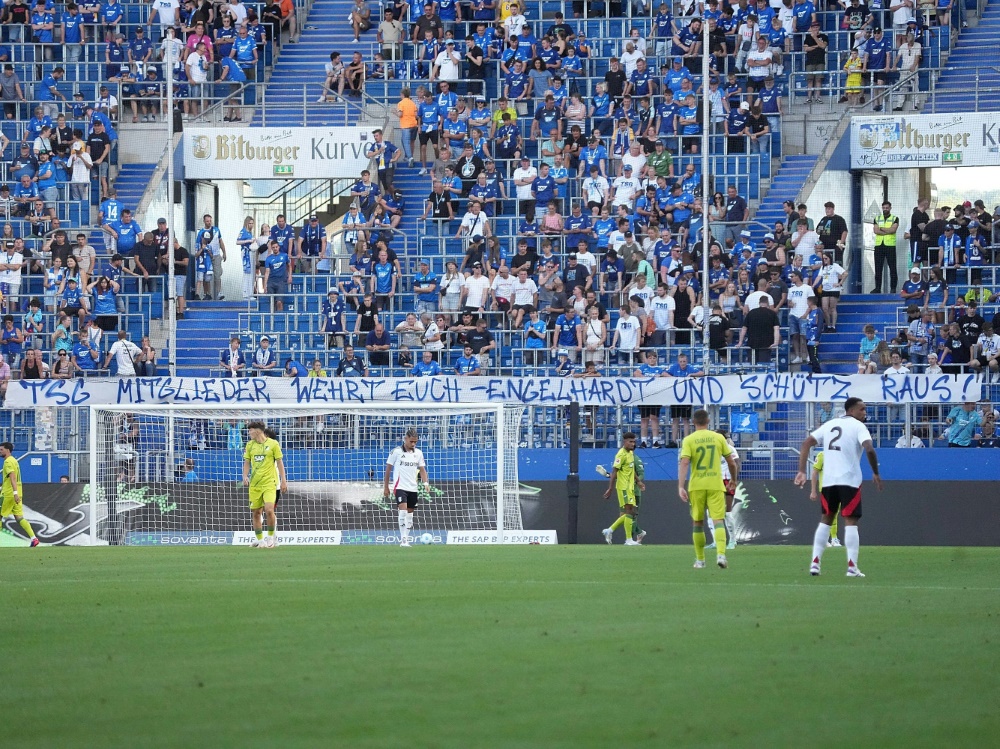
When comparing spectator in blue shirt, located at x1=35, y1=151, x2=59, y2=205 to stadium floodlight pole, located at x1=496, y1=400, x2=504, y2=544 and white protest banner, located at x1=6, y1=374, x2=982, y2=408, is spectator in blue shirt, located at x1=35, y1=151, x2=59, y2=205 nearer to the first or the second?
white protest banner, located at x1=6, y1=374, x2=982, y2=408

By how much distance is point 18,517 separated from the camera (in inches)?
1016

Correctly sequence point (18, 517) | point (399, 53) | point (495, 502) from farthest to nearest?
point (399, 53), point (495, 502), point (18, 517)

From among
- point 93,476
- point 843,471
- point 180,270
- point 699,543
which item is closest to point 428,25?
point 180,270

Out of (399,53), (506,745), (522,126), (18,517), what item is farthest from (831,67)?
(506,745)

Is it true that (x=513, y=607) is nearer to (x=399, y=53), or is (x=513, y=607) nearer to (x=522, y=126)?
(x=522, y=126)

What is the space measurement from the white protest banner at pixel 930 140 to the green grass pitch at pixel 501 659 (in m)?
19.5

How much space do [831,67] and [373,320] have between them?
1322cm

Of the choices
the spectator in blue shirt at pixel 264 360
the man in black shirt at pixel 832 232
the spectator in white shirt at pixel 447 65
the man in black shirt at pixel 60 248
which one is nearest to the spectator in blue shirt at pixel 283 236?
the spectator in blue shirt at pixel 264 360

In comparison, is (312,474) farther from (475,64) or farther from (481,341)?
(475,64)

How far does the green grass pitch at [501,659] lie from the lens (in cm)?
805

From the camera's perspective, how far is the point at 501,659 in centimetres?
1020

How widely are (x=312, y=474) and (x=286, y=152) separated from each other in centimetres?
1143

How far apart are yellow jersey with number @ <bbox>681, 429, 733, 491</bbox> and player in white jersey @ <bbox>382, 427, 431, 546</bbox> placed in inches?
338

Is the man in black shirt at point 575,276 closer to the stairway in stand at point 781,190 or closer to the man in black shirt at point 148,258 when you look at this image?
the stairway in stand at point 781,190
